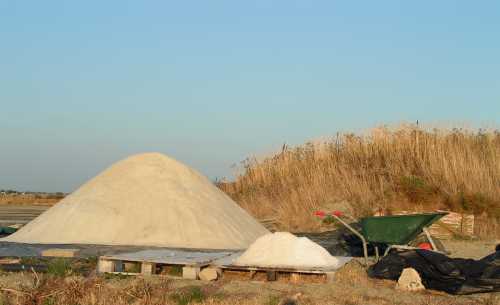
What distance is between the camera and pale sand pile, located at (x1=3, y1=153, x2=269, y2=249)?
1097cm

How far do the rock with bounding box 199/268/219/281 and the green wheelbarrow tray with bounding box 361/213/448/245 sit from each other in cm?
244

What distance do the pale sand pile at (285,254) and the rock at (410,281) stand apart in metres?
0.89

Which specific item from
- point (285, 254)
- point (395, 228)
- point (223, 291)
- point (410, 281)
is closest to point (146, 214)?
point (285, 254)

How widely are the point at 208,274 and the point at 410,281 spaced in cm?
228

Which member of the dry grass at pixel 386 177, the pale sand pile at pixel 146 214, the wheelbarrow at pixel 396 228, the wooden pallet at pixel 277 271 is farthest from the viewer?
the dry grass at pixel 386 177

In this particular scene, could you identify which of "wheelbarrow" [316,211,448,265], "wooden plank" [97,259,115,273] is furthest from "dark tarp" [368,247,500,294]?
"wooden plank" [97,259,115,273]

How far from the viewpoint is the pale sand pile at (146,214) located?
11.0 metres

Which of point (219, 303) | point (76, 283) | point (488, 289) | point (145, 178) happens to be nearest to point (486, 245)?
point (488, 289)

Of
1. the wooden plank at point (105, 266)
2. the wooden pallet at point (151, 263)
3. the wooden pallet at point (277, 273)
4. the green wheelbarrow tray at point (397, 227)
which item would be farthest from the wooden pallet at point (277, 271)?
the green wheelbarrow tray at point (397, 227)

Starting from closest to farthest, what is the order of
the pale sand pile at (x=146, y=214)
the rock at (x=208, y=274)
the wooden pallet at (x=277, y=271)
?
the wooden pallet at (x=277, y=271)
the rock at (x=208, y=274)
the pale sand pile at (x=146, y=214)

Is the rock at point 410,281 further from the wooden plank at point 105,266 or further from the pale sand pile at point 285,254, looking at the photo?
the wooden plank at point 105,266

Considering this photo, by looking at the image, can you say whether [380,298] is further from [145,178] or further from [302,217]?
[302,217]

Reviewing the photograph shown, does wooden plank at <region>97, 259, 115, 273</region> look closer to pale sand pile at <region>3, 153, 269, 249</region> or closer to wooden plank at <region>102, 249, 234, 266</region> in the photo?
wooden plank at <region>102, 249, 234, 266</region>

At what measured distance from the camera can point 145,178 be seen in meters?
12.1
